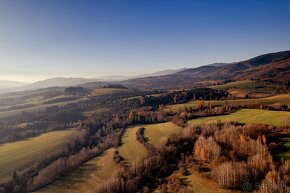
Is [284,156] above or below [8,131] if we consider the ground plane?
above

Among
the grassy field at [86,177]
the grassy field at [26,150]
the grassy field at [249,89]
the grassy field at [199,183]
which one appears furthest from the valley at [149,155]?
the grassy field at [249,89]

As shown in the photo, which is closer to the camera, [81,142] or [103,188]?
[103,188]

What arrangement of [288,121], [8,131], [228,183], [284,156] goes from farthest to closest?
[8,131], [288,121], [284,156], [228,183]

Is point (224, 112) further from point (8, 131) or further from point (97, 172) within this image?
point (8, 131)

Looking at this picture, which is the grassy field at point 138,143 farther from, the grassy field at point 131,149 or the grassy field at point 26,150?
the grassy field at point 26,150

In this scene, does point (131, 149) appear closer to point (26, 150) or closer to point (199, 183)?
point (26, 150)

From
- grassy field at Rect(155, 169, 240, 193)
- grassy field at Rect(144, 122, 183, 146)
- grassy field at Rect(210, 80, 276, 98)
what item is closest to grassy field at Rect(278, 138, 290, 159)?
grassy field at Rect(155, 169, 240, 193)

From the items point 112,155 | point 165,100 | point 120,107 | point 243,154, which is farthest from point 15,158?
point 165,100
